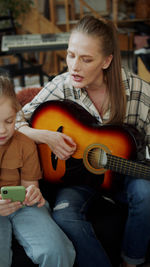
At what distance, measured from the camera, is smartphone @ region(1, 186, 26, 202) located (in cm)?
93

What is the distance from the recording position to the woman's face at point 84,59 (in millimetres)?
1199

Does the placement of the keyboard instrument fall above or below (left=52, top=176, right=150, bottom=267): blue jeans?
above

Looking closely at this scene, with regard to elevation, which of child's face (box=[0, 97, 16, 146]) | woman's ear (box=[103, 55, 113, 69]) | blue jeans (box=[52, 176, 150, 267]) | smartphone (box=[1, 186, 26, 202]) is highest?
woman's ear (box=[103, 55, 113, 69])

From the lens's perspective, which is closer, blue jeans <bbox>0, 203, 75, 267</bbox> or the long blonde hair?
blue jeans <bbox>0, 203, 75, 267</bbox>

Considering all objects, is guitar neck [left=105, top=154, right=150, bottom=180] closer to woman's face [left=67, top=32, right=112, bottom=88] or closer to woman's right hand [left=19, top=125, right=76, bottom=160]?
woman's right hand [left=19, top=125, right=76, bottom=160]

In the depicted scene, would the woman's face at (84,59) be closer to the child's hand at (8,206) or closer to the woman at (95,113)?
the woman at (95,113)

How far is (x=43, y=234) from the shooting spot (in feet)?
3.28

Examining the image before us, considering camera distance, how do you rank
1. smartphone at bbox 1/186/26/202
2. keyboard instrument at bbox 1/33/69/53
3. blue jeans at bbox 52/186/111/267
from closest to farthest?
smartphone at bbox 1/186/26/202
blue jeans at bbox 52/186/111/267
keyboard instrument at bbox 1/33/69/53

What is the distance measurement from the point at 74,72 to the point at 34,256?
72 centimetres

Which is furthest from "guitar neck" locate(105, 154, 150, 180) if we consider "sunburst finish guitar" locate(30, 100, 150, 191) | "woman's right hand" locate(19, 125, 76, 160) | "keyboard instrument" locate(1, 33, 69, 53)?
"keyboard instrument" locate(1, 33, 69, 53)

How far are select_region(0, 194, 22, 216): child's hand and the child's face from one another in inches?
8.6

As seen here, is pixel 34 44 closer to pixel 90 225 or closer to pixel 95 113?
pixel 95 113

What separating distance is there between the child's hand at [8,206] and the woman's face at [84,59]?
55 centimetres

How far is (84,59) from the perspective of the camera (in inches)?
47.9
